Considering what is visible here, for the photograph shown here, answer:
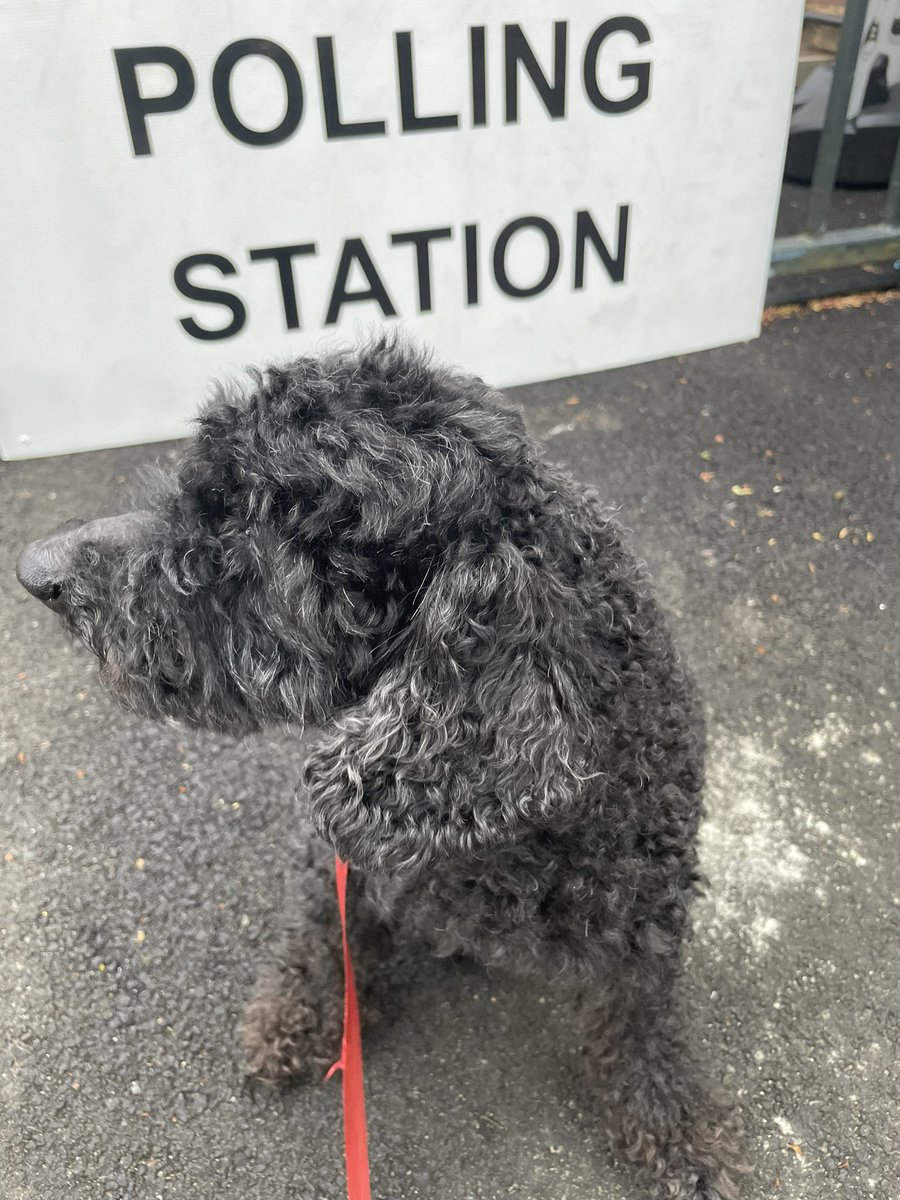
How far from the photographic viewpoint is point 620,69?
2.46 m

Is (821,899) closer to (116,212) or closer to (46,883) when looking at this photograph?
(46,883)

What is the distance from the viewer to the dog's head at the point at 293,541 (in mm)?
1402

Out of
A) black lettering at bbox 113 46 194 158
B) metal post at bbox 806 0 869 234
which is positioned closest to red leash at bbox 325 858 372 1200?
black lettering at bbox 113 46 194 158

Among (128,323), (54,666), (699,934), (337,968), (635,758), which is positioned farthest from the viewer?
(54,666)

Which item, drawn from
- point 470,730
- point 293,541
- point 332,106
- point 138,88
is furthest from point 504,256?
point 470,730

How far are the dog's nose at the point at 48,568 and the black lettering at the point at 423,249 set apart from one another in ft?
4.89

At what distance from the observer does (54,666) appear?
9.68ft

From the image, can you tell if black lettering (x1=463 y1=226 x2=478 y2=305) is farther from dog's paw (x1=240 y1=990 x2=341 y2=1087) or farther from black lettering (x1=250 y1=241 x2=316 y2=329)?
dog's paw (x1=240 y1=990 x2=341 y2=1087)

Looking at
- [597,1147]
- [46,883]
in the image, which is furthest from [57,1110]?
[597,1147]

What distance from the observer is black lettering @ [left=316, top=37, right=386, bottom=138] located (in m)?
2.23

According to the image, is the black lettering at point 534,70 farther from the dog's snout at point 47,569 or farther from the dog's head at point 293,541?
the dog's snout at point 47,569

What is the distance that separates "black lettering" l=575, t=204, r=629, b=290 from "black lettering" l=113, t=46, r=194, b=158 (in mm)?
1186

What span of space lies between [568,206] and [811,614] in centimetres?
163

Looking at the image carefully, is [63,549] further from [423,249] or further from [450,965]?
[423,249]
